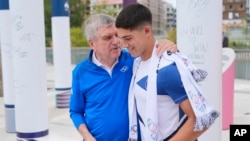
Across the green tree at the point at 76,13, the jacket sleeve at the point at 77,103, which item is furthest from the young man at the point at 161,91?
the green tree at the point at 76,13

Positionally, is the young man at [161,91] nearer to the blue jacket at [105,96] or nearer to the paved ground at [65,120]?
the blue jacket at [105,96]

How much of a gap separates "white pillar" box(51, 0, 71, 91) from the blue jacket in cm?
630

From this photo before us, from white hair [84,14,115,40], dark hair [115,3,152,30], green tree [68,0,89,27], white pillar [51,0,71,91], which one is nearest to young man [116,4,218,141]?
dark hair [115,3,152,30]

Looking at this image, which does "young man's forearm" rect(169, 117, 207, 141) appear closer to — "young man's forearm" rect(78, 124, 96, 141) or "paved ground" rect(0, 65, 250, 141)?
"young man's forearm" rect(78, 124, 96, 141)

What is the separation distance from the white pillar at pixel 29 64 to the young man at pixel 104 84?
2.44m

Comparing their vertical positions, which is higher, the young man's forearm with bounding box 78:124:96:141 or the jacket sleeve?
the jacket sleeve

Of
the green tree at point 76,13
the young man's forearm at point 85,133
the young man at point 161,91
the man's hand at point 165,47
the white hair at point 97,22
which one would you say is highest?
the green tree at point 76,13

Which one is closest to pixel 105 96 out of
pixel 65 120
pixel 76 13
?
pixel 65 120

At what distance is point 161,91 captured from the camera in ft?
6.73

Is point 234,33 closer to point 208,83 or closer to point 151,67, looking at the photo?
point 208,83

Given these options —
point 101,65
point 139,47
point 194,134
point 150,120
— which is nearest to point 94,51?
point 101,65

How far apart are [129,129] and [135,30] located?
0.67 metres

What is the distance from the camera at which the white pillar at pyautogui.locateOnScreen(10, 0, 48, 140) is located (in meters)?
4.84

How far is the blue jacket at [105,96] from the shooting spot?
252 centimetres
